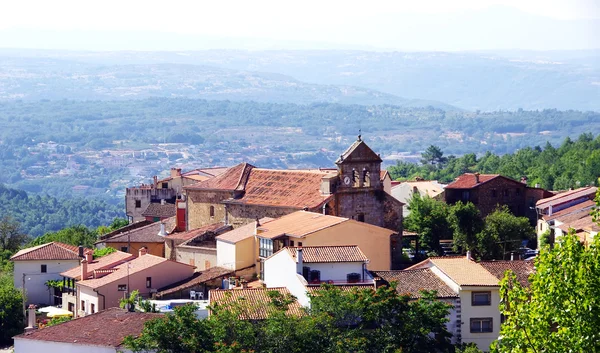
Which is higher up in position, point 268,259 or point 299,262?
point 299,262

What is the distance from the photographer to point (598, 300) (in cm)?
2336

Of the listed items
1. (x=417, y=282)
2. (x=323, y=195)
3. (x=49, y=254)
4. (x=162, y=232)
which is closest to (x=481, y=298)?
(x=417, y=282)

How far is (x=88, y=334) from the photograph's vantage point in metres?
40.0

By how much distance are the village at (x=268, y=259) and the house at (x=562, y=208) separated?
0.09 m

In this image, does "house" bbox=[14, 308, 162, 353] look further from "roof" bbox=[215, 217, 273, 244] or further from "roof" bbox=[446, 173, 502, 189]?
"roof" bbox=[446, 173, 502, 189]

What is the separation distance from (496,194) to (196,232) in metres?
21.0

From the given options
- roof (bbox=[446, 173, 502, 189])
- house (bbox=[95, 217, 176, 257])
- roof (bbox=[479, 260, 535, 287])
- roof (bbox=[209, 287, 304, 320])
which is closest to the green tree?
roof (bbox=[209, 287, 304, 320])

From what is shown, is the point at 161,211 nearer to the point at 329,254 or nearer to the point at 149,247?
the point at 149,247

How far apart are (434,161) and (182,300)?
121788mm

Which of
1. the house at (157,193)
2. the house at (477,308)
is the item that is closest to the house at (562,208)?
the house at (477,308)

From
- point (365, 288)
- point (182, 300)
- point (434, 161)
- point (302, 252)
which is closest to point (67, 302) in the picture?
point (182, 300)

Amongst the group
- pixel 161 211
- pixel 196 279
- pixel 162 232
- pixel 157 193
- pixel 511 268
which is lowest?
pixel 157 193

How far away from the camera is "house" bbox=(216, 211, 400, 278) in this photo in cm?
4966

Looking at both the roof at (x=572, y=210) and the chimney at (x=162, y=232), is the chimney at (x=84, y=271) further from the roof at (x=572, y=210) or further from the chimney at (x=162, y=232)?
the roof at (x=572, y=210)
